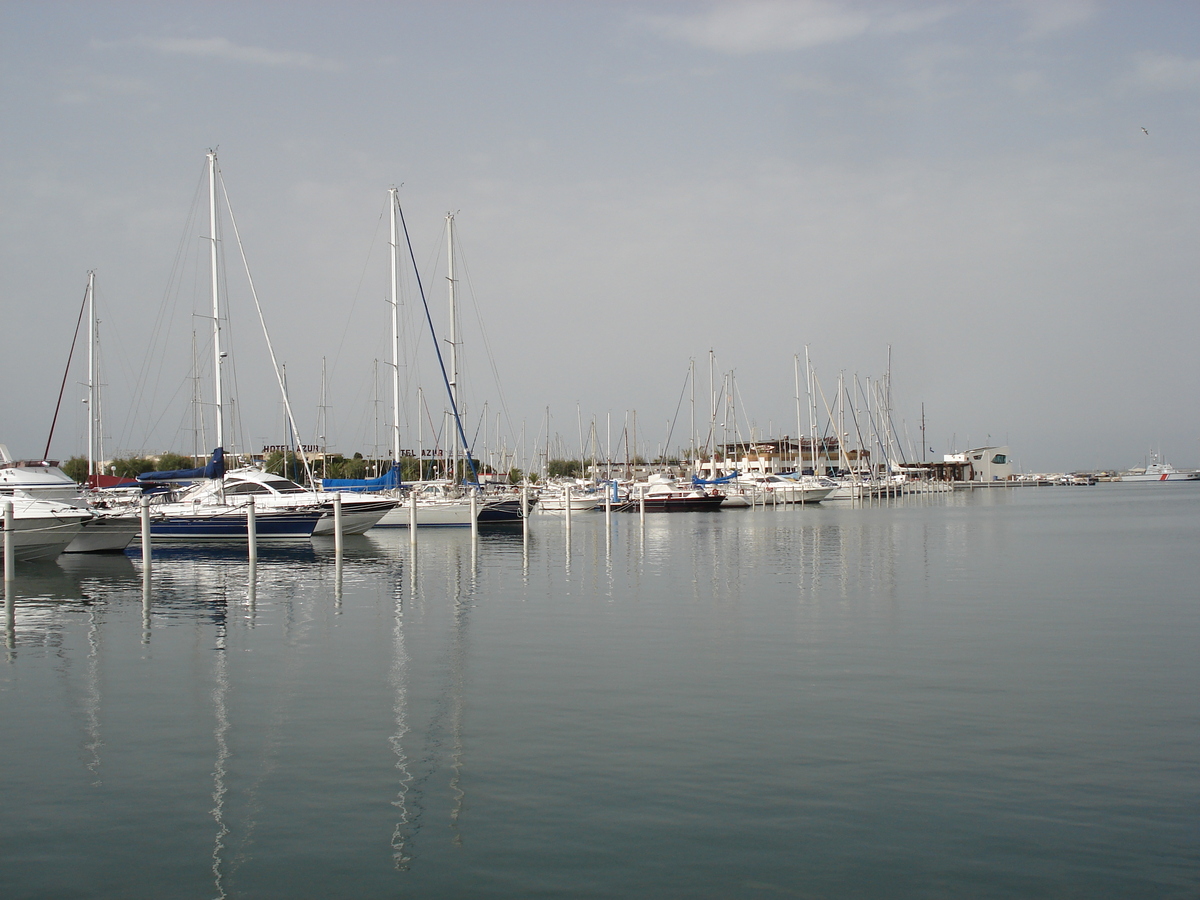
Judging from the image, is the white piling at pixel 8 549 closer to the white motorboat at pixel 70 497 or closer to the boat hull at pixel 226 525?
the white motorboat at pixel 70 497

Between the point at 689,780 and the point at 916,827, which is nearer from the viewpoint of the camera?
the point at 916,827

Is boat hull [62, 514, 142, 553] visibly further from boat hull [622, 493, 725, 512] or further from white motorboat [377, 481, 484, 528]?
boat hull [622, 493, 725, 512]

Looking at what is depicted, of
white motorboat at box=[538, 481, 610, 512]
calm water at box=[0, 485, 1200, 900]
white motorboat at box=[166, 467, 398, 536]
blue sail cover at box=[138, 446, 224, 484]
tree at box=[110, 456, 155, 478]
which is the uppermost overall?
tree at box=[110, 456, 155, 478]

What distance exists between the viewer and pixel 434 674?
1447 cm

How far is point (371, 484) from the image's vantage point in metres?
50.6

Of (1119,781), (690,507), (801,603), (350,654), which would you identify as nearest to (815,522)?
(690,507)

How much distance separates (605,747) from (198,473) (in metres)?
36.1

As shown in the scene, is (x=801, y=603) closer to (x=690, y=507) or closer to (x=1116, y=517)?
(x=1116, y=517)

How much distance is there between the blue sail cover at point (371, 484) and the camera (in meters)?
48.3

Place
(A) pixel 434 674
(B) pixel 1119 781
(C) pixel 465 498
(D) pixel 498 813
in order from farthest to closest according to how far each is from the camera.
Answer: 1. (C) pixel 465 498
2. (A) pixel 434 674
3. (B) pixel 1119 781
4. (D) pixel 498 813

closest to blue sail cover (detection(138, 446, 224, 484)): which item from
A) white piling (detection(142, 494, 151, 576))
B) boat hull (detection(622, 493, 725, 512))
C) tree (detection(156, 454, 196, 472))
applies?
white piling (detection(142, 494, 151, 576))

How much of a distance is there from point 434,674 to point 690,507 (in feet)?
218

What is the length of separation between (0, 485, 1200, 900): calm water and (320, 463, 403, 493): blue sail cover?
24.8 m

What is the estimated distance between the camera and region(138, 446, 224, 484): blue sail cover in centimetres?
3972
